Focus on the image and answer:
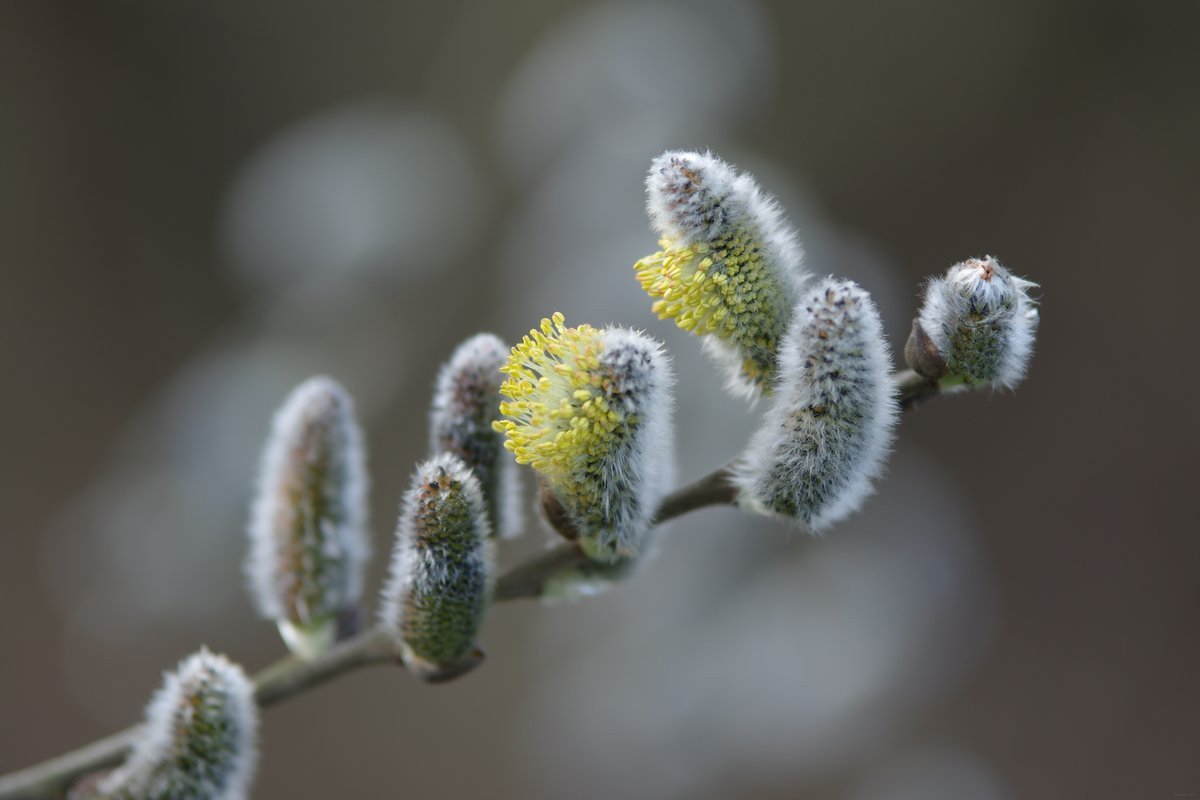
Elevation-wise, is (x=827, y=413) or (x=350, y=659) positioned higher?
(x=827, y=413)

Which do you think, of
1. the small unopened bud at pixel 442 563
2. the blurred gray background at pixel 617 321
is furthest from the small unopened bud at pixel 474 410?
the blurred gray background at pixel 617 321

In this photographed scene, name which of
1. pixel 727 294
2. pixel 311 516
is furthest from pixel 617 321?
pixel 727 294

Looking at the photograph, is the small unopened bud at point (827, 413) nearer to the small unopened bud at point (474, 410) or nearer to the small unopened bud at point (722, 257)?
the small unopened bud at point (722, 257)

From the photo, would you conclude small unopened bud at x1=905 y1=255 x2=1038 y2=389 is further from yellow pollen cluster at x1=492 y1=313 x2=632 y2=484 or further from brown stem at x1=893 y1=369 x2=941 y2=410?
yellow pollen cluster at x1=492 y1=313 x2=632 y2=484

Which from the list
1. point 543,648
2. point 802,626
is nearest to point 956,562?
point 802,626

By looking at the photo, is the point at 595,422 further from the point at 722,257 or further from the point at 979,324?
the point at 979,324

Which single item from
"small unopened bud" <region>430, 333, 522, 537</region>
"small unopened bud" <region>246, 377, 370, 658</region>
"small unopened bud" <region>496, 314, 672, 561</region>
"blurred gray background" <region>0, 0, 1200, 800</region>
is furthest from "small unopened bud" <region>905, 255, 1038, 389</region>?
"blurred gray background" <region>0, 0, 1200, 800</region>
